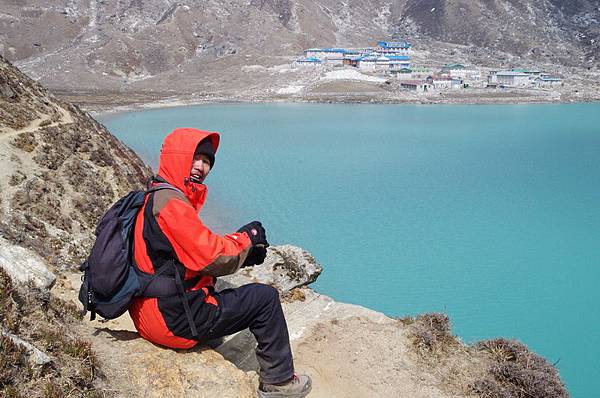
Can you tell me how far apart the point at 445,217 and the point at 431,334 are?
15.4m

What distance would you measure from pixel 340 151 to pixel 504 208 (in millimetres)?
15673

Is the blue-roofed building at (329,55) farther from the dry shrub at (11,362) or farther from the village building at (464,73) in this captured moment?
the dry shrub at (11,362)

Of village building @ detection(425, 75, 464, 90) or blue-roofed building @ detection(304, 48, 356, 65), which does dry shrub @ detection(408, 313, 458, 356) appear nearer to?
village building @ detection(425, 75, 464, 90)

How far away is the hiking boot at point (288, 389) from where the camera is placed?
3.63 m

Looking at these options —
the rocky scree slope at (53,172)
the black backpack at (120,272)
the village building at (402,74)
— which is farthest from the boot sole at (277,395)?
the village building at (402,74)

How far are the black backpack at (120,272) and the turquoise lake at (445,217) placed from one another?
10.2 metres

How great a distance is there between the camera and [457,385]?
5.16 metres

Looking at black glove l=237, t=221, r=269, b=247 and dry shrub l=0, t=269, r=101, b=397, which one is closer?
dry shrub l=0, t=269, r=101, b=397

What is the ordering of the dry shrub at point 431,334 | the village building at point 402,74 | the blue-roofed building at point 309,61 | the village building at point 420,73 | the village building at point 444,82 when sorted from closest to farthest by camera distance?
the dry shrub at point 431,334
the village building at point 444,82
the village building at point 420,73
the village building at point 402,74
the blue-roofed building at point 309,61

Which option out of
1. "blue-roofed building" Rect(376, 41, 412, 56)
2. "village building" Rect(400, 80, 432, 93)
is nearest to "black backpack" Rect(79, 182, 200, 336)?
"village building" Rect(400, 80, 432, 93)

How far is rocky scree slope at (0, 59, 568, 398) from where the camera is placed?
3107 millimetres

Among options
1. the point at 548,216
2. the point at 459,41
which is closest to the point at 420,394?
the point at 548,216

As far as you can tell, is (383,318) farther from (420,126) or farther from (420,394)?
(420,126)

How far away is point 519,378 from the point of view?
17.1 ft
